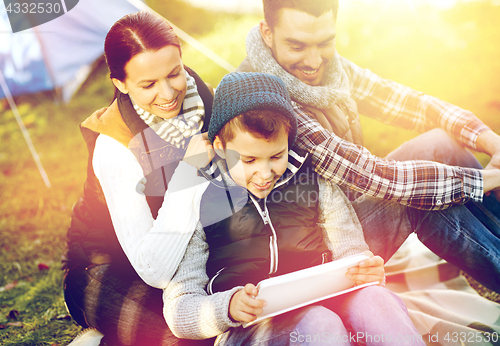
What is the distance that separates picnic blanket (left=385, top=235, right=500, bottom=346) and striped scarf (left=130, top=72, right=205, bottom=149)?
1.18 metres

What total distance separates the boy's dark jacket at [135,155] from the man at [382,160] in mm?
356

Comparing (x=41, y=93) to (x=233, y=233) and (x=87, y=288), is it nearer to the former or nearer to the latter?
(x=87, y=288)

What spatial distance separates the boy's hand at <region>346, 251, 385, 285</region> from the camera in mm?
1000

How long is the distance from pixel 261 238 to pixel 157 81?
0.61 m

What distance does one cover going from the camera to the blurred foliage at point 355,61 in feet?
5.23

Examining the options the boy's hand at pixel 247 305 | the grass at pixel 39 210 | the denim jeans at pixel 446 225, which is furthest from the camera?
the grass at pixel 39 210

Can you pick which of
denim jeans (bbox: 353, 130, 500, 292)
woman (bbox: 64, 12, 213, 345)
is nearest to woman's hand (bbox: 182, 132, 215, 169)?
woman (bbox: 64, 12, 213, 345)

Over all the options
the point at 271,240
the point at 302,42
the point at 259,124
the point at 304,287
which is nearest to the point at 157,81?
the point at 259,124

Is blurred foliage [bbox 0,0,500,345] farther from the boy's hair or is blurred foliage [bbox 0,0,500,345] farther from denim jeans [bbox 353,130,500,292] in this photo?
the boy's hair

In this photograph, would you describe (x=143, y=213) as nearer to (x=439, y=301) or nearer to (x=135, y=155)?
(x=135, y=155)

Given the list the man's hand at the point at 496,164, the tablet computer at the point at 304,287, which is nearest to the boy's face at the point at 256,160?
the tablet computer at the point at 304,287

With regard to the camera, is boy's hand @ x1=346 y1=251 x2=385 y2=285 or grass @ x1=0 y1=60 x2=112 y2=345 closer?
boy's hand @ x1=346 y1=251 x2=385 y2=285

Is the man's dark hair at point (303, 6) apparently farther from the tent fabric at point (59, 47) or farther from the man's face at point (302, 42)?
the tent fabric at point (59, 47)

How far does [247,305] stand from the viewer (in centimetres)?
89
